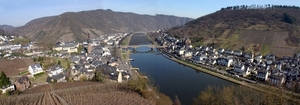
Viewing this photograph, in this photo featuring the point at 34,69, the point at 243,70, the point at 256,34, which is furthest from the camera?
the point at 256,34

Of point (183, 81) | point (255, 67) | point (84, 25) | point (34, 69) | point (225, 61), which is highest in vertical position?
point (84, 25)

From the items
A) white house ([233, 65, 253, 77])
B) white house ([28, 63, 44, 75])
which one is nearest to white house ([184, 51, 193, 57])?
white house ([233, 65, 253, 77])

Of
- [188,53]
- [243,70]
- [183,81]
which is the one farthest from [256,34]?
[183,81]

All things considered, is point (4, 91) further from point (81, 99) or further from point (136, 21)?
point (136, 21)

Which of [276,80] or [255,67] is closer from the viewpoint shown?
[276,80]

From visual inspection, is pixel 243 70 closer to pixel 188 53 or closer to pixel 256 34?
pixel 188 53

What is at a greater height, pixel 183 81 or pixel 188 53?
pixel 188 53

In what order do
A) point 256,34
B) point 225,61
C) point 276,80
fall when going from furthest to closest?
point 256,34
point 225,61
point 276,80

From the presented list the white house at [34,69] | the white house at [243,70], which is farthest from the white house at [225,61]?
the white house at [34,69]

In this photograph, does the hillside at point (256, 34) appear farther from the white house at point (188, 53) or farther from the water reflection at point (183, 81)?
the water reflection at point (183, 81)
